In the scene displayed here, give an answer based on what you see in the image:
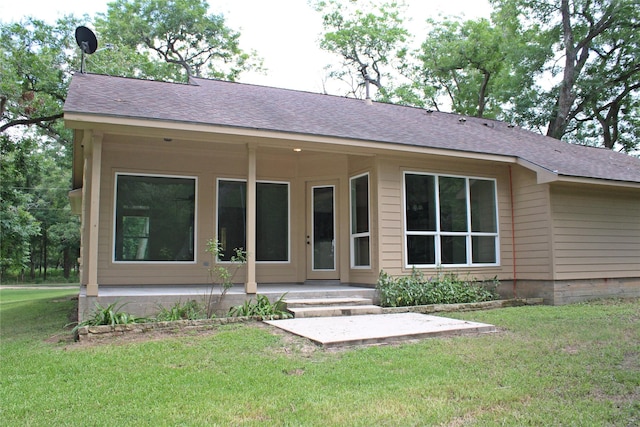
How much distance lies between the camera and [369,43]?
92.3ft

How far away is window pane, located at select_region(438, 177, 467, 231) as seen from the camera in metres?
9.06

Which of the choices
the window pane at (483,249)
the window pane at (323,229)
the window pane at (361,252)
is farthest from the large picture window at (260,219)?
the window pane at (483,249)

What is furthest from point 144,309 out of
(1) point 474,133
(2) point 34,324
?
(1) point 474,133

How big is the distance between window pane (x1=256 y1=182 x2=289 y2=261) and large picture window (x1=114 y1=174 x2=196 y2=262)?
1289 mm

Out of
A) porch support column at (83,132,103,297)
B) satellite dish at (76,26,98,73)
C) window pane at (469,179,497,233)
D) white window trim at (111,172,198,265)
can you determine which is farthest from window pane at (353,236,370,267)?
satellite dish at (76,26,98,73)

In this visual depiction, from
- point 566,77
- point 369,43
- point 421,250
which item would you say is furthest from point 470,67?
point 421,250

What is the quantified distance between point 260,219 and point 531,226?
5187 mm

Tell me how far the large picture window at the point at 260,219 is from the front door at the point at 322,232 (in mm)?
→ 477

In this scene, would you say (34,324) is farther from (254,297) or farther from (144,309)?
(254,297)

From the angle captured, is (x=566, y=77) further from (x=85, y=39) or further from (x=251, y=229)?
(x=85, y=39)

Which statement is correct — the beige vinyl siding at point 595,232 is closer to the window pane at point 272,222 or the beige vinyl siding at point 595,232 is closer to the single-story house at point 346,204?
the single-story house at point 346,204

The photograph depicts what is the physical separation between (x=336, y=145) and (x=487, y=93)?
19.0 m

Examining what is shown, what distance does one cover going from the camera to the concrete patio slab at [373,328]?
5242 millimetres

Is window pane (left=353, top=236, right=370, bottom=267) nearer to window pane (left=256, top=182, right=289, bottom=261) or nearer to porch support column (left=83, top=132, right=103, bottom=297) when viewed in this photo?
window pane (left=256, top=182, right=289, bottom=261)
